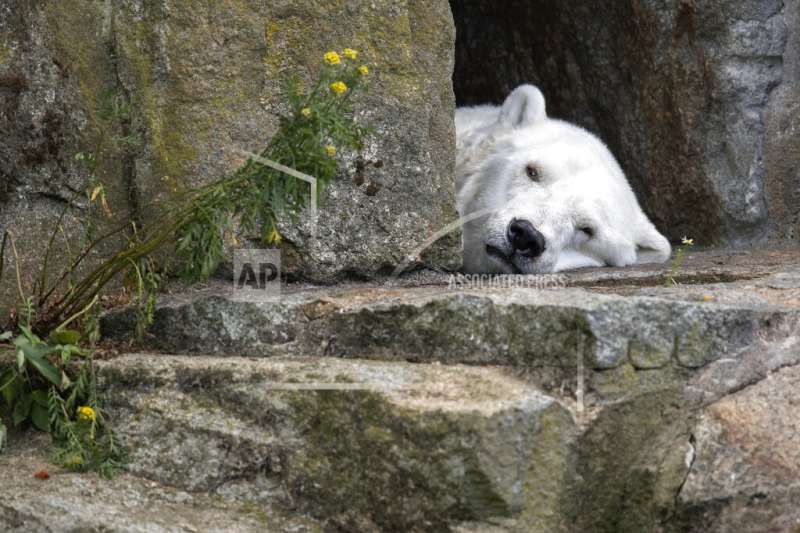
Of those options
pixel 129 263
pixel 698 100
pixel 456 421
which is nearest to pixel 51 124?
pixel 129 263

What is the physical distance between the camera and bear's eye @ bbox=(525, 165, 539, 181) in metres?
4.81

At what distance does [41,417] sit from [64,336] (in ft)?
0.74

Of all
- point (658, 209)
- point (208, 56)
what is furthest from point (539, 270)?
point (208, 56)

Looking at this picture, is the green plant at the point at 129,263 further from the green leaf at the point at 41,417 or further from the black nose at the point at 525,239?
the black nose at the point at 525,239

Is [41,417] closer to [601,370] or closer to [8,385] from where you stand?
[8,385]

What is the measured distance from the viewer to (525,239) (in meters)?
4.36

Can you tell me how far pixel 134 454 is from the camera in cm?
293

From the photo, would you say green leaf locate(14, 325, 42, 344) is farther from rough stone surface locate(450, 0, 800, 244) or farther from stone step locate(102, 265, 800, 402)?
rough stone surface locate(450, 0, 800, 244)

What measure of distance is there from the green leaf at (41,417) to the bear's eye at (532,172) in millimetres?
Result: 2457

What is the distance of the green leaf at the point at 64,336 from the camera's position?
10.1 ft

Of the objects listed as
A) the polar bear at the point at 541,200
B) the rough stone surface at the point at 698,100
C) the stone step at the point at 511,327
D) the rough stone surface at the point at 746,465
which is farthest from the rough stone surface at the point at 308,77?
the rough stone surface at the point at 698,100

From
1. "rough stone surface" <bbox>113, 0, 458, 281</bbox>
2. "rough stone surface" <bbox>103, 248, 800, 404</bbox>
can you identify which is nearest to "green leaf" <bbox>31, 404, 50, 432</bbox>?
"rough stone surface" <bbox>103, 248, 800, 404</bbox>

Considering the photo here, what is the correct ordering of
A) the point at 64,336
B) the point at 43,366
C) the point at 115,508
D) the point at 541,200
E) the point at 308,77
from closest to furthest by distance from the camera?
the point at 115,508, the point at 43,366, the point at 64,336, the point at 308,77, the point at 541,200

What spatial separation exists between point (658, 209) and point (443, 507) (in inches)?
121
